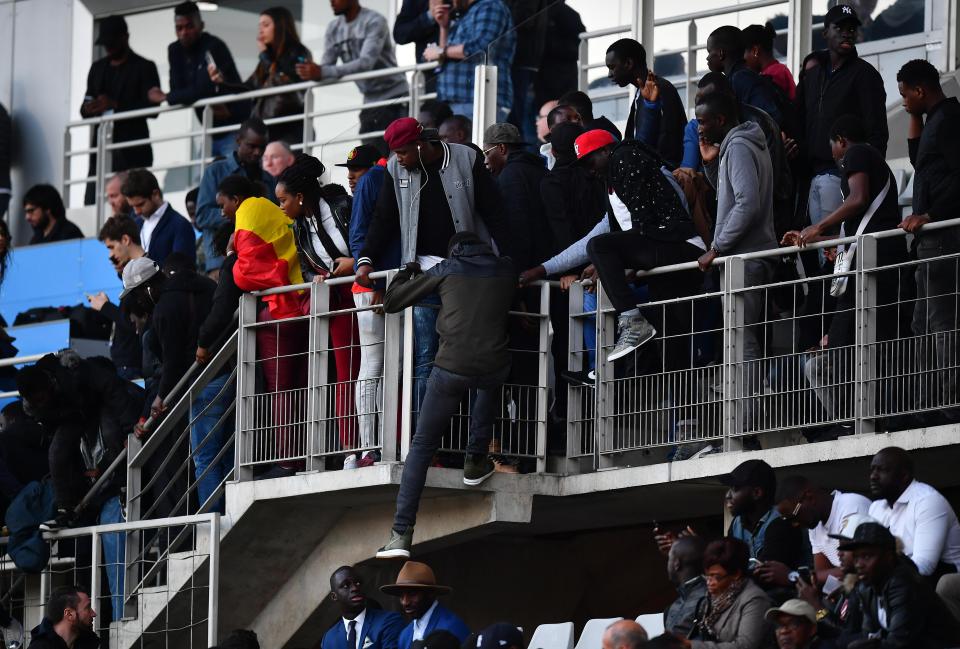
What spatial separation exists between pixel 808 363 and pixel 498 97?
4291 millimetres

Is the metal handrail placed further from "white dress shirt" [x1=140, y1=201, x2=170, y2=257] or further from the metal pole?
the metal pole

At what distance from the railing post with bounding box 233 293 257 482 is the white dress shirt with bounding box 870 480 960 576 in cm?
451

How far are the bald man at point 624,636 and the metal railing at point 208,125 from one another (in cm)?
665

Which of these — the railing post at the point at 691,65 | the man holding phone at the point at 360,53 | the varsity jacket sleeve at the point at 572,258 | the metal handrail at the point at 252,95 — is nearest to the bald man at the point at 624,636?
the varsity jacket sleeve at the point at 572,258

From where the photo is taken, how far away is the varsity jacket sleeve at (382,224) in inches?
541

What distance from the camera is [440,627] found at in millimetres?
13188

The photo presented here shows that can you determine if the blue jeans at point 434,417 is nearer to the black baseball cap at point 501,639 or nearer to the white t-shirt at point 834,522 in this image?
the black baseball cap at point 501,639

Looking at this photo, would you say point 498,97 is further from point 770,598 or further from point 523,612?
point 770,598

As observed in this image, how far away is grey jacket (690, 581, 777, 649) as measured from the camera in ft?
36.6

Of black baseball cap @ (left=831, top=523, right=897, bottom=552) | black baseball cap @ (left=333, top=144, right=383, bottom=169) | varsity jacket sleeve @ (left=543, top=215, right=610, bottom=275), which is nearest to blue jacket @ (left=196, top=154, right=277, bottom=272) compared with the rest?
black baseball cap @ (left=333, top=144, right=383, bottom=169)

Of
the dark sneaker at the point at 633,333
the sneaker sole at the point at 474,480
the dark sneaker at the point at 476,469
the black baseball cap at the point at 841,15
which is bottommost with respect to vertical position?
the sneaker sole at the point at 474,480

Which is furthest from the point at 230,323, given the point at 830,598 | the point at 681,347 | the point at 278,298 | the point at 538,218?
the point at 830,598

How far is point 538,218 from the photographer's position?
46.9 ft

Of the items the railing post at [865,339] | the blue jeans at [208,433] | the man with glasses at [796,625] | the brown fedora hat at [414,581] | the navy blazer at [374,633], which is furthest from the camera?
the blue jeans at [208,433]
